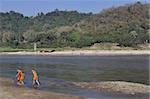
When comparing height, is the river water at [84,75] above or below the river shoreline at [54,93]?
below

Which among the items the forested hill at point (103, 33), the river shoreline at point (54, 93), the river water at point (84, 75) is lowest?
the river water at point (84, 75)

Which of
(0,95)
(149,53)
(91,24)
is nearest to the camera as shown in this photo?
(0,95)

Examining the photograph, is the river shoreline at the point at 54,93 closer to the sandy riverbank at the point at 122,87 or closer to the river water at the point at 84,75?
the sandy riverbank at the point at 122,87

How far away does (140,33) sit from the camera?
123812mm

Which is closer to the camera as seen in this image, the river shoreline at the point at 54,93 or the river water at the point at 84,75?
the river shoreline at the point at 54,93

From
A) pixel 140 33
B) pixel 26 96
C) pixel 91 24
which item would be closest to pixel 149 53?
pixel 140 33

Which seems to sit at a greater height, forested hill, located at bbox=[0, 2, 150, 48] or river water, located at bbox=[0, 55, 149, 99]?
forested hill, located at bbox=[0, 2, 150, 48]

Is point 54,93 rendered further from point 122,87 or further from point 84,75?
point 84,75

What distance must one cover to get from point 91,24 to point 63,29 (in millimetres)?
14130

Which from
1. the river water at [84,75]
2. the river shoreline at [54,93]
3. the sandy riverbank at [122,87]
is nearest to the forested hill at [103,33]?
the river water at [84,75]

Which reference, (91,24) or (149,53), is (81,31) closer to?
(91,24)

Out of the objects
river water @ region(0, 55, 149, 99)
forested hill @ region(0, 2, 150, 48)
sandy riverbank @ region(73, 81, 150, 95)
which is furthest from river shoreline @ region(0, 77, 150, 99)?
forested hill @ region(0, 2, 150, 48)

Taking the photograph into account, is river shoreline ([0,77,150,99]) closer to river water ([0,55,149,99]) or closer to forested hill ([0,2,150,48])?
river water ([0,55,149,99])

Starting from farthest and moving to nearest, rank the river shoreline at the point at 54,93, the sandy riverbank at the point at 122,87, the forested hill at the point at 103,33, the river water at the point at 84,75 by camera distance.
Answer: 1. the forested hill at the point at 103,33
2. the sandy riverbank at the point at 122,87
3. the river water at the point at 84,75
4. the river shoreline at the point at 54,93
